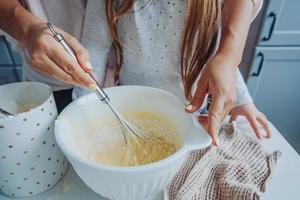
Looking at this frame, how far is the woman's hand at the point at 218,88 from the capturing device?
1.28 ft

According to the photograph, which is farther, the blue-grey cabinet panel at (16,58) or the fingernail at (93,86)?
the blue-grey cabinet panel at (16,58)

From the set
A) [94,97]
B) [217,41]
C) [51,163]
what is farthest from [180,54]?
[51,163]

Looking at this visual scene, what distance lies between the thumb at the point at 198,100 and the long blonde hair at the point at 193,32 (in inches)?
3.9

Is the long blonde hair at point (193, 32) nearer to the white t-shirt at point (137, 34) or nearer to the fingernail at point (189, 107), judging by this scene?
the white t-shirt at point (137, 34)

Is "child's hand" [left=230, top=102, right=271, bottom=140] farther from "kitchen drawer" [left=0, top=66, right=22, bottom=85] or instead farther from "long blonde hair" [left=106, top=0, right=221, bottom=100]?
"kitchen drawer" [left=0, top=66, right=22, bottom=85]

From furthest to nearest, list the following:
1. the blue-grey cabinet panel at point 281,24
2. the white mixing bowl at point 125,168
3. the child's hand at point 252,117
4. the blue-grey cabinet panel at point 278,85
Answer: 1. the blue-grey cabinet panel at point 278,85
2. the blue-grey cabinet panel at point 281,24
3. the child's hand at point 252,117
4. the white mixing bowl at point 125,168

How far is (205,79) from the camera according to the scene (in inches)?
16.8

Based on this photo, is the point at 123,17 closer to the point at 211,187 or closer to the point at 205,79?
the point at 205,79

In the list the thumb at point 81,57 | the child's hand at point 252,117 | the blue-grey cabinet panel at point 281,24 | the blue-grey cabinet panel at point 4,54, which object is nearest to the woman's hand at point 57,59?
the thumb at point 81,57

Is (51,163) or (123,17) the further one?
(123,17)

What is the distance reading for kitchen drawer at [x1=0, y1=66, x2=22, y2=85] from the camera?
1.14 meters

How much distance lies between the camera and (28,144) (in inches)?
14.5

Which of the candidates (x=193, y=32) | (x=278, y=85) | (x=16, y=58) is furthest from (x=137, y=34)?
(x=278, y=85)

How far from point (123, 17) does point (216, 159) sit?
0.98 ft
